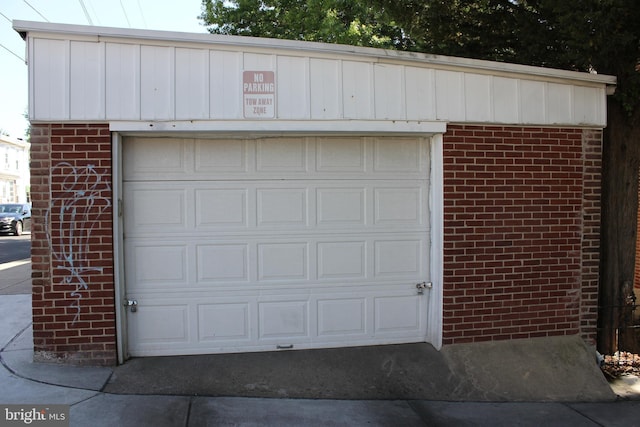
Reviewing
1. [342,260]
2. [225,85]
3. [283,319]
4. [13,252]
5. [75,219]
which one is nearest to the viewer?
[75,219]

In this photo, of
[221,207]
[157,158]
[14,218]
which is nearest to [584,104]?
[221,207]

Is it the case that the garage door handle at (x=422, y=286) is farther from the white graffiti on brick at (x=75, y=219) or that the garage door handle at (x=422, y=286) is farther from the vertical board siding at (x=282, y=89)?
the white graffiti on brick at (x=75, y=219)

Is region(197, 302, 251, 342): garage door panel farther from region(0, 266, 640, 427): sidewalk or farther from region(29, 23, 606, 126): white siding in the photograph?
region(29, 23, 606, 126): white siding

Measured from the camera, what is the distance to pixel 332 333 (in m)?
5.30

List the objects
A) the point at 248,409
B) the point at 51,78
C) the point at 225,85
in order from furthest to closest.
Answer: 1. the point at 225,85
2. the point at 51,78
3. the point at 248,409

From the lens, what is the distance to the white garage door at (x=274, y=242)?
502cm

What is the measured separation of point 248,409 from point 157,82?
311 cm

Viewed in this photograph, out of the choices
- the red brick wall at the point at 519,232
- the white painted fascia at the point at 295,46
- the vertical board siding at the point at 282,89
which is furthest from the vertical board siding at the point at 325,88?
the red brick wall at the point at 519,232

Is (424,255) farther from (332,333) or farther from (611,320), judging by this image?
(611,320)

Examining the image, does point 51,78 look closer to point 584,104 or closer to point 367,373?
point 367,373

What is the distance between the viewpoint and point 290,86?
488 centimetres

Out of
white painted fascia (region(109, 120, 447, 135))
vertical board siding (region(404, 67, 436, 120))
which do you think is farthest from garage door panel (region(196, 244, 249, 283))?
vertical board siding (region(404, 67, 436, 120))

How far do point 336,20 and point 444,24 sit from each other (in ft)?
20.3

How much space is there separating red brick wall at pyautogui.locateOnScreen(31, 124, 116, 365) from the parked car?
886 inches
